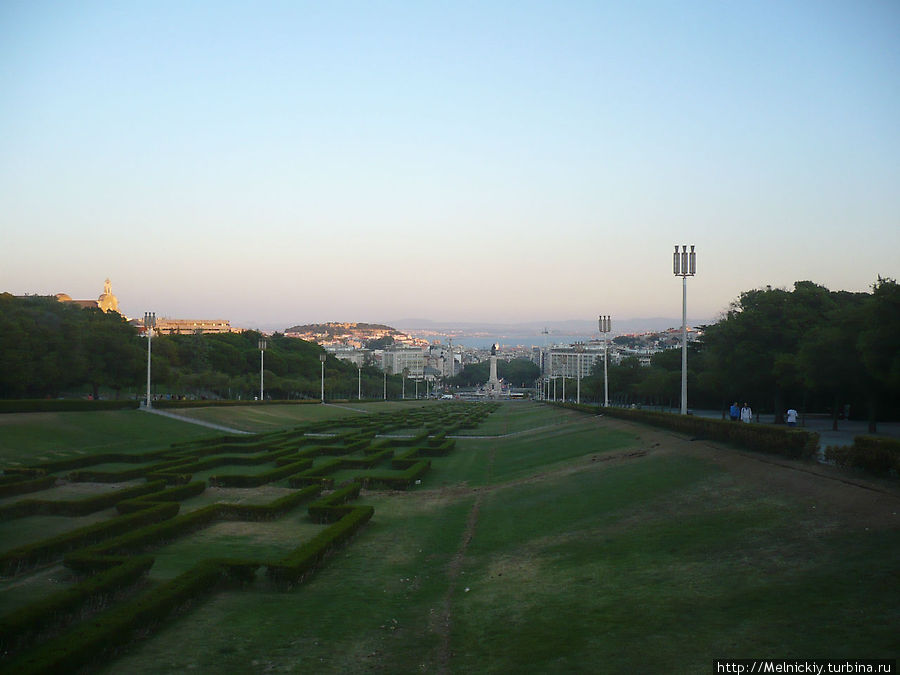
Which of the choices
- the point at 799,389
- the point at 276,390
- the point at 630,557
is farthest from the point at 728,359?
the point at 276,390

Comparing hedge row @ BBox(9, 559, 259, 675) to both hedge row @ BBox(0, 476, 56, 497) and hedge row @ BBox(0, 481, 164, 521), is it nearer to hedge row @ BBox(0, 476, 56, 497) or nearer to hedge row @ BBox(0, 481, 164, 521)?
hedge row @ BBox(0, 481, 164, 521)

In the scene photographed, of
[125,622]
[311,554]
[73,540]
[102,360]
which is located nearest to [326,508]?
[311,554]

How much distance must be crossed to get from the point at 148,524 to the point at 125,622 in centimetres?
678

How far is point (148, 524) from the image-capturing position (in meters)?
14.3

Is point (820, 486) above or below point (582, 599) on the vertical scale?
above

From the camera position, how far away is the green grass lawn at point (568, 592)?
7.27m

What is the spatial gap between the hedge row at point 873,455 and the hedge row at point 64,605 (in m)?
12.0

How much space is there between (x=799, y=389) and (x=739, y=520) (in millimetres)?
35086

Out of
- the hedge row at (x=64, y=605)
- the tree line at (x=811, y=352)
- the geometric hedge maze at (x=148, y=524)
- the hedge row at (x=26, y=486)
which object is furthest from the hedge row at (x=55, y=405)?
the tree line at (x=811, y=352)

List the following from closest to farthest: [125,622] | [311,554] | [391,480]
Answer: [125,622] < [311,554] < [391,480]

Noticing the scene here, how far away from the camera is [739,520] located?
11.5m

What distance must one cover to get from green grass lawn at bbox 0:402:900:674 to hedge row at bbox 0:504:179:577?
1.04 meters

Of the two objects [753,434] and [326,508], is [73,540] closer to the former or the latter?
[326,508]

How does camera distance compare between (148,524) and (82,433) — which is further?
(82,433)
